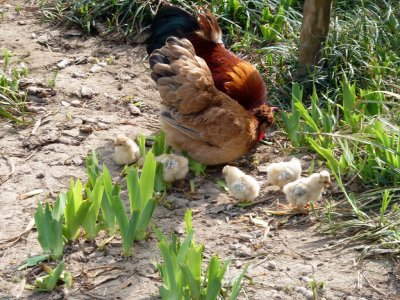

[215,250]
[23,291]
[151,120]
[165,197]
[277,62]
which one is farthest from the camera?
[277,62]

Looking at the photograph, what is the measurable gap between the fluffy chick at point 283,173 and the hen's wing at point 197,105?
0.37 meters

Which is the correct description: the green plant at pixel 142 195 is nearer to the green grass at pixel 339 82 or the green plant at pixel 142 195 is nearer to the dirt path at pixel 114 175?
the dirt path at pixel 114 175

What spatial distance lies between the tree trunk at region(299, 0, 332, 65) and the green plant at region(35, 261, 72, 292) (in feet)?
8.96

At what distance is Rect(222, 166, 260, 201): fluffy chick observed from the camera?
14.5 ft

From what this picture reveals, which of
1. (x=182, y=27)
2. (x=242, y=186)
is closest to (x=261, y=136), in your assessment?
(x=242, y=186)

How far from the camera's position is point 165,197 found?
15.0 feet

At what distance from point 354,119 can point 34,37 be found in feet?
9.64

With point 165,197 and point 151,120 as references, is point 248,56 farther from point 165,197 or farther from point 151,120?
point 165,197

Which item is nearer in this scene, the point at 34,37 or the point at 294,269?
the point at 294,269

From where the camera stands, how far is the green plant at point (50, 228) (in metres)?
3.73

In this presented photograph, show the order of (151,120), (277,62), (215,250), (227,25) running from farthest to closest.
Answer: (227,25) → (277,62) → (151,120) → (215,250)

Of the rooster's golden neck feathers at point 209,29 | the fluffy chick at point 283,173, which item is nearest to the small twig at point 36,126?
the rooster's golden neck feathers at point 209,29

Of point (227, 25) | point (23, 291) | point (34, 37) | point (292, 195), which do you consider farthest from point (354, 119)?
point (34, 37)

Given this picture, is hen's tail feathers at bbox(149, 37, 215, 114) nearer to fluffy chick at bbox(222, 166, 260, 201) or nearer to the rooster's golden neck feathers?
the rooster's golden neck feathers
